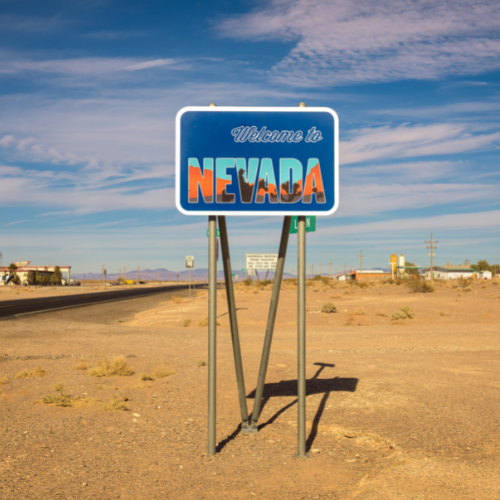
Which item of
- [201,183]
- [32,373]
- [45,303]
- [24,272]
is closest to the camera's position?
[201,183]

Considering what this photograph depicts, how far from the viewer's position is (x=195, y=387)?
27.2 ft

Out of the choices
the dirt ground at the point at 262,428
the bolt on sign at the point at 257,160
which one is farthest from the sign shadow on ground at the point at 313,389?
the bolt on sign at the point at 257,160

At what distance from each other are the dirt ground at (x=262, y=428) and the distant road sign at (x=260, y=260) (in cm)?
3627

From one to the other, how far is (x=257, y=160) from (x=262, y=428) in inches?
134

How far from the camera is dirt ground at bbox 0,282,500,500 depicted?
454 centimetres

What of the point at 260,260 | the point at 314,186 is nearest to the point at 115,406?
the point at 314,186

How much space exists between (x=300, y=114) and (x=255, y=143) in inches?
23.2

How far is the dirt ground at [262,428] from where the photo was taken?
454 cm

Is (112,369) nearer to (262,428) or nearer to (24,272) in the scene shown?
(262,428)

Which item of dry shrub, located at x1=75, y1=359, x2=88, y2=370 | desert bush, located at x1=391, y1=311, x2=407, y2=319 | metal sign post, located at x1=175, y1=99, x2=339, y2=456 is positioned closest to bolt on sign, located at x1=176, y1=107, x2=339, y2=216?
metal sign post, located at x1=175, y1=99, x2=339, y2=456

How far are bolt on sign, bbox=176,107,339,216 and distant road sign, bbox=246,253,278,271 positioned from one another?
42.9 meters

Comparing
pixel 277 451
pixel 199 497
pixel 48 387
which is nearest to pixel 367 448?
pixel 277 451

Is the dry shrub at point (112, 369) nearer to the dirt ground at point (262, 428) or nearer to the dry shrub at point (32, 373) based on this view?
the dirt ground at point (262, 428)

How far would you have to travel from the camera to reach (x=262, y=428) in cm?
633
